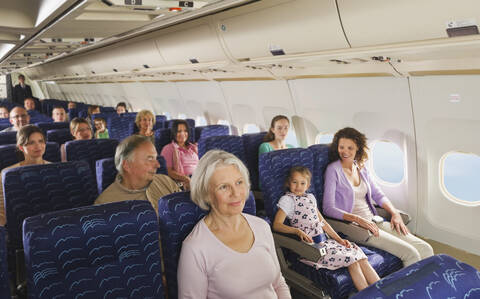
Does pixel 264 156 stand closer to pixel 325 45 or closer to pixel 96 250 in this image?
pixel 325 45

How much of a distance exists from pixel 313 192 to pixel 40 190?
2423 millimetres

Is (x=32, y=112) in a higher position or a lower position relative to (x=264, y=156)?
higher

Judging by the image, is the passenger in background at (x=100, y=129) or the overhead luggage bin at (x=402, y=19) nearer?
the overhead luggage bin at (x=402, y=19)

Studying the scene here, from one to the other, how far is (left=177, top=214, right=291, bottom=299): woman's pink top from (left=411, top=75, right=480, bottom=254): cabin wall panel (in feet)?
8.47

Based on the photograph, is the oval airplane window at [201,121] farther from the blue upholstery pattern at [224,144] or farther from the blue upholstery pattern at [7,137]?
the blue upholstery pattern at [7,137]

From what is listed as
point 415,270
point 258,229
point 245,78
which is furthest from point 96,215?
point 245,78

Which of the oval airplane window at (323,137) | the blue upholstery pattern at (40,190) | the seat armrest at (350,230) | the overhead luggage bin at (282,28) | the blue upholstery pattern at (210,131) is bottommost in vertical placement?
the seat armrest at (350,230)

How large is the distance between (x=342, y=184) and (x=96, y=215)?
2642 mm

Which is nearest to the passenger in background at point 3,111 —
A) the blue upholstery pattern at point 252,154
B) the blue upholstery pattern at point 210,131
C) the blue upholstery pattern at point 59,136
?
the blue upholstery pattern at point 59,136

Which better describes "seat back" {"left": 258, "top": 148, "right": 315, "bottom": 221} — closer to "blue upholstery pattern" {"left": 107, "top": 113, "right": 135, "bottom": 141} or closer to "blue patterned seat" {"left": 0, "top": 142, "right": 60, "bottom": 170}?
"blue patterned seat" {"left": 0, "top": 142, "right": 60, "bottom": 170}

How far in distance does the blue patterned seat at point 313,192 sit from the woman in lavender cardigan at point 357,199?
14 centimetres

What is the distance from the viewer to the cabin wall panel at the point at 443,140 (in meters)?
3.59

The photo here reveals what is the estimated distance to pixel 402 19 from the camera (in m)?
2.58

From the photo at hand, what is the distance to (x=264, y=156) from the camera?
3588mm
